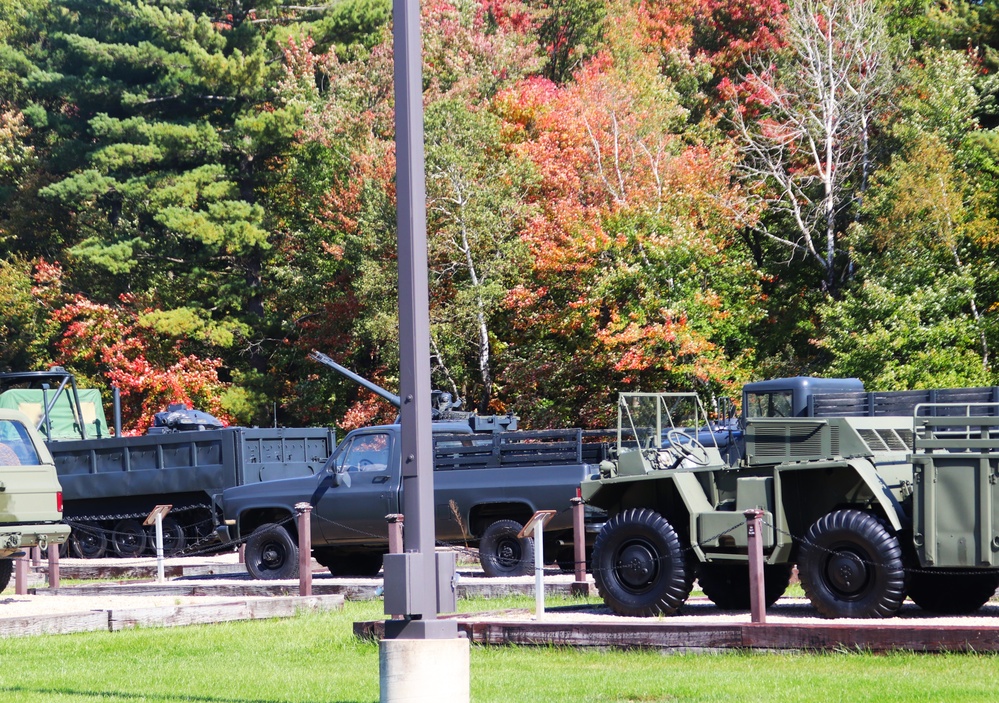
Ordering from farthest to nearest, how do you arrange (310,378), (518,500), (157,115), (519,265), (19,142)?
1. (19,142)
2. (157,115)
3. (310,378)
4. (519,265)
5. (518,500)

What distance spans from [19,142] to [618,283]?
25.3 m

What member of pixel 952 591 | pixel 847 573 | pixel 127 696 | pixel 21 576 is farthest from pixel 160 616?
pixel 952 591

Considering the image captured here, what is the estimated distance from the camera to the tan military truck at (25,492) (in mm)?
15500

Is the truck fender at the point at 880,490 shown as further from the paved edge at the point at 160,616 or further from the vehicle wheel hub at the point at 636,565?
the paved edge at the point at 160,616

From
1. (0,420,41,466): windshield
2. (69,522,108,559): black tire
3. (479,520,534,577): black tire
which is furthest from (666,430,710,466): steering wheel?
(69,522,108,559): black tire

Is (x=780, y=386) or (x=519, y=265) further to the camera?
(x=519, y=265)

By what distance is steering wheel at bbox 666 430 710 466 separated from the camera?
47.5 ft

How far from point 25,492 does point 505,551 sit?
5.71 metres

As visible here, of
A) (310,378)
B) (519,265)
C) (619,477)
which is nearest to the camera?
(619,477)

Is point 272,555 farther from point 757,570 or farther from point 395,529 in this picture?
point 757,570

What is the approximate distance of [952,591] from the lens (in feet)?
43.5

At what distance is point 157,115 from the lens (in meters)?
44.1

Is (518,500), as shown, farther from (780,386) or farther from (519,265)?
(519,265)

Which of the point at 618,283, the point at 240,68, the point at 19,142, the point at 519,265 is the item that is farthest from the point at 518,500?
the point at 19,142
